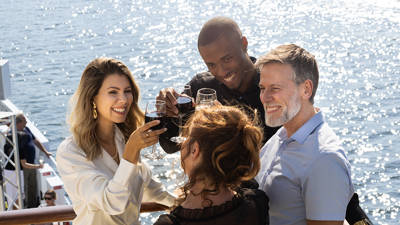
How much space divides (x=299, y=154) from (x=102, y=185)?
0.85 m

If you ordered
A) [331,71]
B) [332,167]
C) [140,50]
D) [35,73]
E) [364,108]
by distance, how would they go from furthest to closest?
[140,50] < [35,73] < [331,71] < [364,108] < [332,167]

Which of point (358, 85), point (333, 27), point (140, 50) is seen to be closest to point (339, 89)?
point (358, 85)

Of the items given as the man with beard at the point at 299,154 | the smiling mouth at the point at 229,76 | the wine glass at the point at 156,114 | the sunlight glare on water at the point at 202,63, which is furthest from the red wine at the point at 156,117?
the sunlight glare on water at the point at 202,63

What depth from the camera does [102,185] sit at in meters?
2.56

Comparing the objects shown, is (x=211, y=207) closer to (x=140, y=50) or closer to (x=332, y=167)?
(x=332, y=167)

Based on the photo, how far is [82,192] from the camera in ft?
8.46

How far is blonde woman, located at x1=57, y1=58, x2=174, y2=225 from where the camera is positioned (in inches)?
99.1

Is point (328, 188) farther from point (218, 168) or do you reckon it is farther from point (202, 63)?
point (202, 63)

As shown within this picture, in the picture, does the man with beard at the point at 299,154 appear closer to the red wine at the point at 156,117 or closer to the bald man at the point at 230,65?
the red wine at the point at 156,117

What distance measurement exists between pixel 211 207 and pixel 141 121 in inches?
40.5

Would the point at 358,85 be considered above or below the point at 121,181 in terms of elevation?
below

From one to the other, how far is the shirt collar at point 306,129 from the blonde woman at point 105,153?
544mm

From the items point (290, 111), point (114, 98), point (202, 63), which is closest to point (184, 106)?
point (114, 98)

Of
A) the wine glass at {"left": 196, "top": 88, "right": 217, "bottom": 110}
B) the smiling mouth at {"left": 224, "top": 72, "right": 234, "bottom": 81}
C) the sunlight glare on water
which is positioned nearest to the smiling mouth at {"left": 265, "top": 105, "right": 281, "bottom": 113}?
the wine glass at {"left": 196, "top": 88, "right": 217, "bottom": 110}
